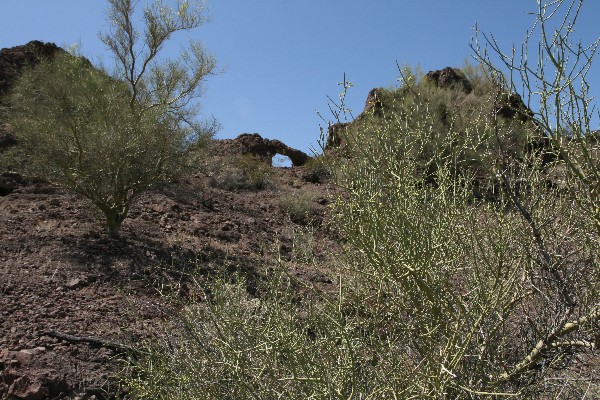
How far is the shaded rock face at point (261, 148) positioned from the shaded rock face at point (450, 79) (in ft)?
11.9

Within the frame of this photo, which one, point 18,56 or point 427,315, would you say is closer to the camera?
point 427,315

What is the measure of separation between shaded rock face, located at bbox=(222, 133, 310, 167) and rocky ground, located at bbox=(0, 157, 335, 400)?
3.05 metres

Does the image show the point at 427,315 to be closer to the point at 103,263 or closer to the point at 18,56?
the point at 103,263

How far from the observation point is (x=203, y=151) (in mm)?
10414

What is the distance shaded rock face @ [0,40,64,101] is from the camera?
14.0 m

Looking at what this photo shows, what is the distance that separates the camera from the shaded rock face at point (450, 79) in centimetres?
1480

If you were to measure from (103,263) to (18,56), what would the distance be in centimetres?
995

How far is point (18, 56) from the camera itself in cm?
1479

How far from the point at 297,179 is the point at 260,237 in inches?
183

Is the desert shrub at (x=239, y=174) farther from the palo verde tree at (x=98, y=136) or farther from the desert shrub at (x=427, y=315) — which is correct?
the desert shrub at (x=427, y=315)

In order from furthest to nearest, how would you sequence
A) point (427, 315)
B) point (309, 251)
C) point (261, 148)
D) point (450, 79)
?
1. point (261, 148)
2. point (450, 79)
3. point (309, 251)
4. point (427, 315)

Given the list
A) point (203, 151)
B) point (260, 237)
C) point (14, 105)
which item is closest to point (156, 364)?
point (260, 237)

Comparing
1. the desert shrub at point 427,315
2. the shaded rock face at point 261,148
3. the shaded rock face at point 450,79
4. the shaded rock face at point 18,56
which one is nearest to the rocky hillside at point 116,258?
the shaded rock face at point 18,56

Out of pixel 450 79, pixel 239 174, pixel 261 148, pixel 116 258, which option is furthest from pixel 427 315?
pixel 261 148
